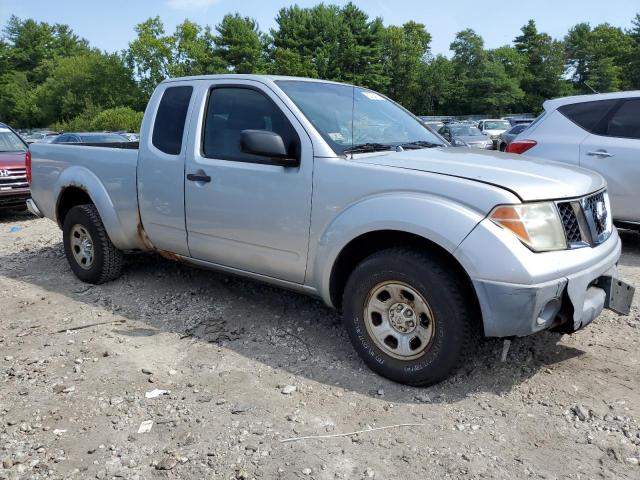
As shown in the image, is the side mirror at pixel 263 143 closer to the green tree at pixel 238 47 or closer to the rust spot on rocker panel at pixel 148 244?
the rust spot on rocker panel at pixel 148 244

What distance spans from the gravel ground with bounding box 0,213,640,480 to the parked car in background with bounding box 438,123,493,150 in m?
17.7

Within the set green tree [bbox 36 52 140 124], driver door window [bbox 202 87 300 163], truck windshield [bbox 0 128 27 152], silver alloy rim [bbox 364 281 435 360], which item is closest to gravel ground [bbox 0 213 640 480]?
silver alloy rim [bbox 364 281 435 360]

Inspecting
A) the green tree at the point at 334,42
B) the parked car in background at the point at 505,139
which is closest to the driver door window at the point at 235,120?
the parked car in background at the point at 505,139

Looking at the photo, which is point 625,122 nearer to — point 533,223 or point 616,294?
point 616,294

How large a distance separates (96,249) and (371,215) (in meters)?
3.14

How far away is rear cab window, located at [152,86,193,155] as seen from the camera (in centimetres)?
444

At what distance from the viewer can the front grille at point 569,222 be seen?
3.07 m

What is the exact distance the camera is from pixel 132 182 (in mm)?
4754

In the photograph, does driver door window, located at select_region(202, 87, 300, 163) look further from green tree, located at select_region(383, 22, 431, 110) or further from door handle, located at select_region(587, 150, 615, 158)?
green tree, located at select_region(383, 22, 431, 110)

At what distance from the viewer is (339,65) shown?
67.8m

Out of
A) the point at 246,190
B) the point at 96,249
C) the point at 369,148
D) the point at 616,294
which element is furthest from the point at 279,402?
the point at 96,249

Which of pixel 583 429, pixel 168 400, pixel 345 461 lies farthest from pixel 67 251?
pixel 583 429

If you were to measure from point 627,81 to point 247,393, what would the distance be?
83338mm

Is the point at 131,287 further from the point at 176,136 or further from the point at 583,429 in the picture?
the point at 583,429
